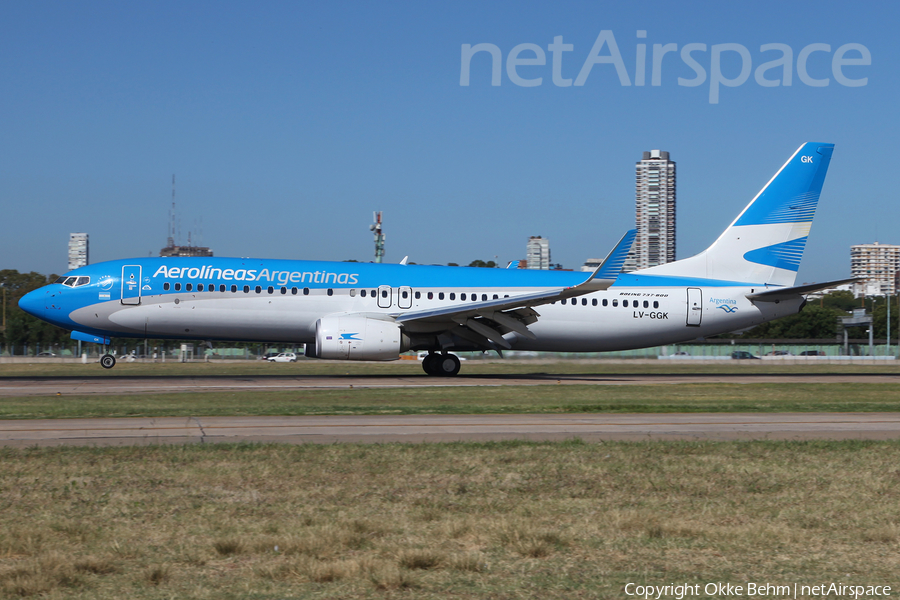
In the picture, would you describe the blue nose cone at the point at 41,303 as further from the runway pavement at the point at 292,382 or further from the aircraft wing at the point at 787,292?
the aircraft wing at the point at 787,292

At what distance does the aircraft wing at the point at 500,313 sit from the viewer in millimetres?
29984

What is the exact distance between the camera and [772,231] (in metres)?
35.4

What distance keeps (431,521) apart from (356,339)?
841 inches

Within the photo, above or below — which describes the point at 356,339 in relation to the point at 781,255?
below

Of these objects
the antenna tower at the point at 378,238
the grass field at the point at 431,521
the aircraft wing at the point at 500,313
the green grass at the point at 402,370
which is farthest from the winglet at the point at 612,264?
the antenna tower at the point at 378,238

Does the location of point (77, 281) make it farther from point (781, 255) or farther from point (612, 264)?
point (781, 255)

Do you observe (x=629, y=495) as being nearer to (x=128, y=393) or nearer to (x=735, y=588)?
(x=735, y=588)

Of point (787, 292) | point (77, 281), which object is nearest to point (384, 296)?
point (77, 281)

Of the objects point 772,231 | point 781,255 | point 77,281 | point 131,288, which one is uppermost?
point 772,231

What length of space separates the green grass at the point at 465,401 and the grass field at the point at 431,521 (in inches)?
261

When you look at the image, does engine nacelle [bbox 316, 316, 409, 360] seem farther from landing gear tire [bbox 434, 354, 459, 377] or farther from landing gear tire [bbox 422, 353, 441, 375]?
landing gear tire [bbox 434, 354, 459, 377]

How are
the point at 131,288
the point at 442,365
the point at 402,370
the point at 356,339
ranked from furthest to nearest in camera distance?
the point at 402,370, the point at 442,365, the point at 131,288, the point at 356,339

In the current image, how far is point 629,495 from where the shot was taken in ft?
33.0

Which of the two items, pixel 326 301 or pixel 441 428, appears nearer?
pixel 441 428
